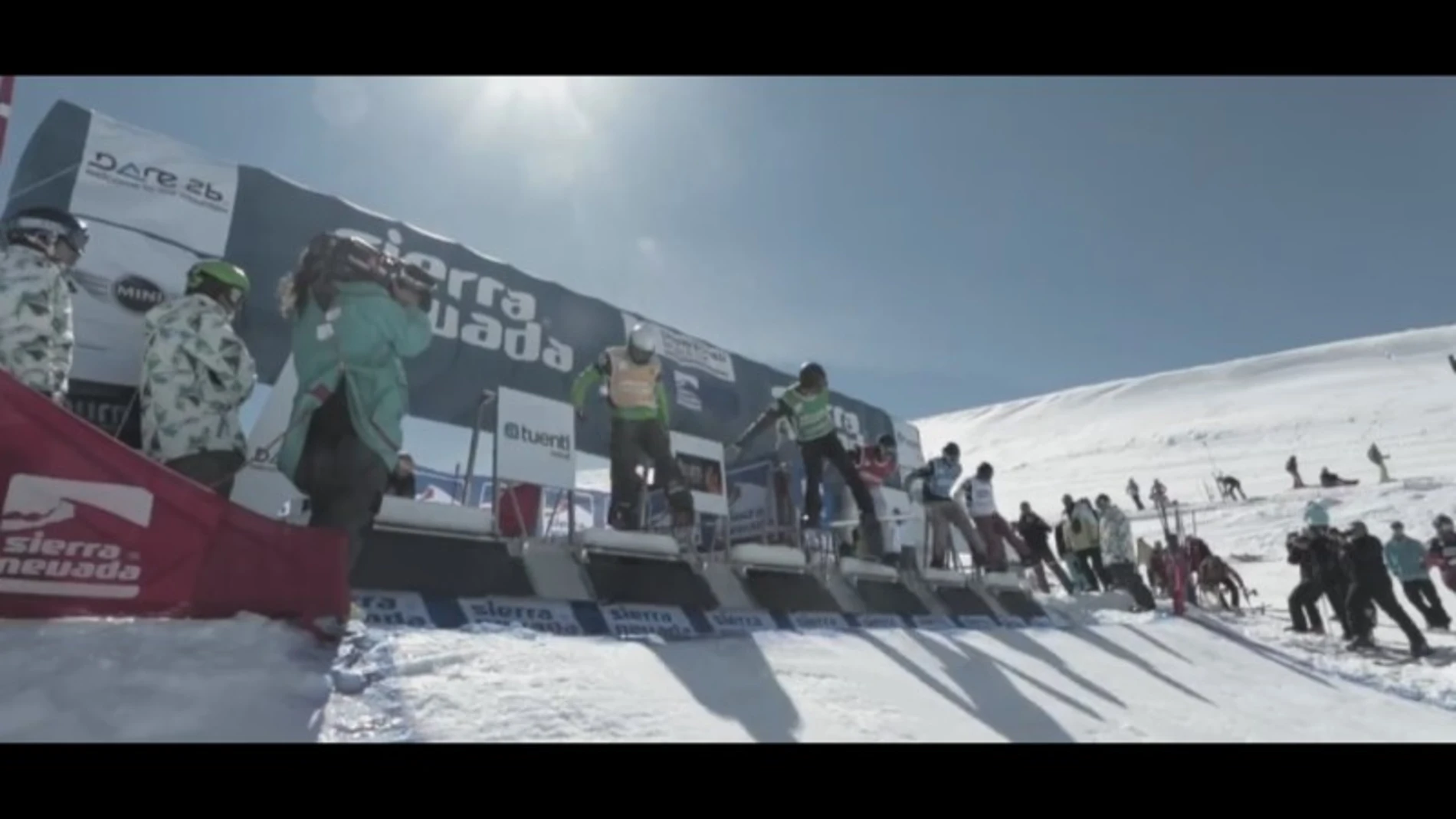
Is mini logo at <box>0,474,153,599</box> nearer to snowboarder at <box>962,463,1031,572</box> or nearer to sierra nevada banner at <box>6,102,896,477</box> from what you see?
sierra nevada banner at <box>6,102,896,477</box>

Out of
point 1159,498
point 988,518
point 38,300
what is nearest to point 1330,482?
point 1159,498

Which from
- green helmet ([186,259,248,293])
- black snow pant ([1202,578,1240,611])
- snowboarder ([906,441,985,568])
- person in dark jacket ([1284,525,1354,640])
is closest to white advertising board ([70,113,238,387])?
green helmet ([186,259,248,293])

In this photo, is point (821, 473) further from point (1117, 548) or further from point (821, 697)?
point (1117, 548)

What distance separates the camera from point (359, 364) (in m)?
3.63

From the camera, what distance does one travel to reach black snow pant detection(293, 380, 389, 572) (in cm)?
351

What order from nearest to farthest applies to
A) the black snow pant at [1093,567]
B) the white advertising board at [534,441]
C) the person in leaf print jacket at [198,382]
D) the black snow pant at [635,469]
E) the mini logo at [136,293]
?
1. the person in leaf print jacket at [198,382]
2. the mini logo at [136,293]
3. the white advertising board at [534,441]
4. the black snow pant at [635,469]
5. the black snow pant at [1093,567]

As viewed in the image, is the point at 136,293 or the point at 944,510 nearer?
the point at 136,293

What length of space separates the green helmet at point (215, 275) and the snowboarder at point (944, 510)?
7640mm

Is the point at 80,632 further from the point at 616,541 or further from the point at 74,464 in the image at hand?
the point at 616,541

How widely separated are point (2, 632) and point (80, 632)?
214 millimetres

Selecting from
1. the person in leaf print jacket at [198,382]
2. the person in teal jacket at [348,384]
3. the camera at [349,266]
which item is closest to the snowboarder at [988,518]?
the camera at [349,266]

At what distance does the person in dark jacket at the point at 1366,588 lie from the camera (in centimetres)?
1035

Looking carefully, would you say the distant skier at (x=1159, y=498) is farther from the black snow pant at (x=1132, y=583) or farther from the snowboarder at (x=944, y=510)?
the snowboarder at (x=944, y=510)

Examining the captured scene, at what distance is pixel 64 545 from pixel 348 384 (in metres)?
1.14
